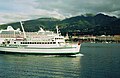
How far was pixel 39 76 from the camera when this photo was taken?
49031 mm

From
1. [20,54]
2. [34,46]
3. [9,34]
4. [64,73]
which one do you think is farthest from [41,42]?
[9,34]

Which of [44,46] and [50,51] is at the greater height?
[44,46]

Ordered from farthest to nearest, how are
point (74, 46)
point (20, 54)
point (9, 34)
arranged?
point (9, 34), point (20, 54), point (74, 46)

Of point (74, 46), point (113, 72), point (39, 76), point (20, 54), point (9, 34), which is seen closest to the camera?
point (39, 76)

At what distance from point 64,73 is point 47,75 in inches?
146

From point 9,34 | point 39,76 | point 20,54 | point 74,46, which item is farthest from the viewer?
point 9,34

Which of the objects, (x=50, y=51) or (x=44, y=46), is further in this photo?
(x=44, y=46)

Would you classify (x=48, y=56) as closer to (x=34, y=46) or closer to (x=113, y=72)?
(x=34, y=46)

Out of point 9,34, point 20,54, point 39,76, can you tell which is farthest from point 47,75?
point 9,34

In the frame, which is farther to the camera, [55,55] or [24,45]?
[24,45]

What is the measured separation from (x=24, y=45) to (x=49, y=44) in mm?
9558

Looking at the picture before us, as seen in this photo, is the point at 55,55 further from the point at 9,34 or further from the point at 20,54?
the point at 9,34

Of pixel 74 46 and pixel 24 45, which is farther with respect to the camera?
pixel 24 45

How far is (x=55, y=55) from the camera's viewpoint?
8600 centimetres
